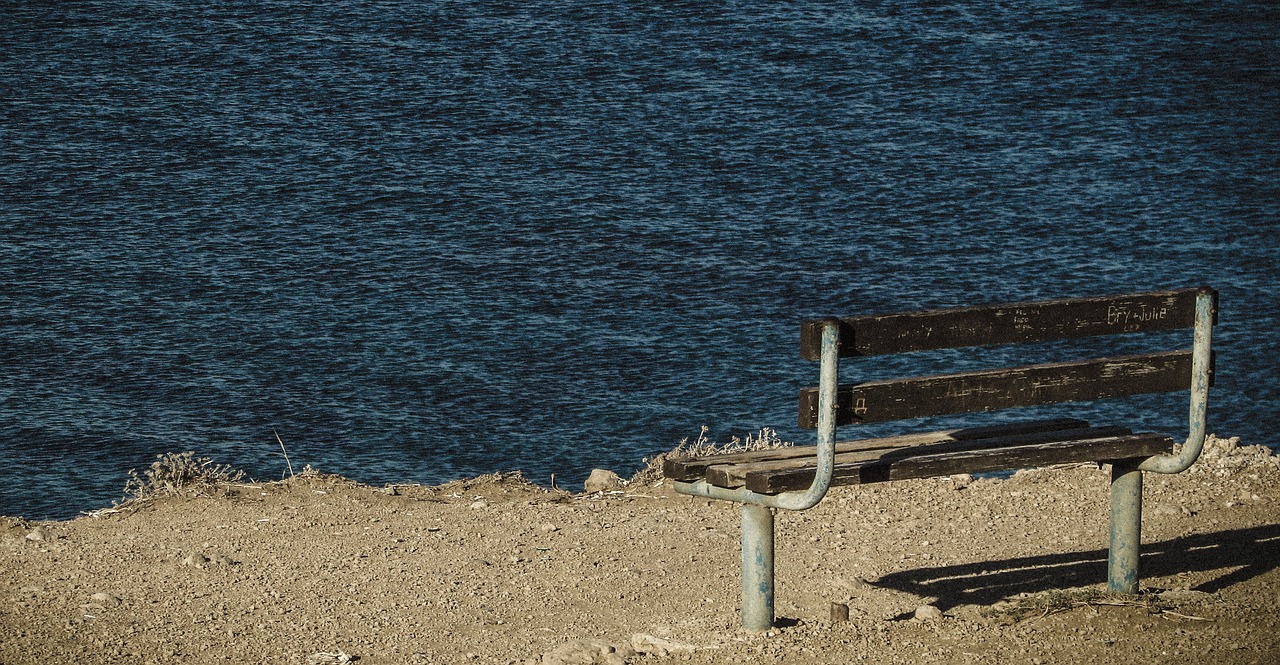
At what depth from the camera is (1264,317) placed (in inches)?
449

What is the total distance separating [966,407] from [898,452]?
350 millimetres

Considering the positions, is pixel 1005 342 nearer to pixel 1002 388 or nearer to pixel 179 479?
pixel 1002 388

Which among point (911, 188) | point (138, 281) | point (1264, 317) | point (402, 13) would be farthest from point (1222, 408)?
point (402, 13)

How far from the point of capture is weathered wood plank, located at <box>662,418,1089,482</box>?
16.4 ft

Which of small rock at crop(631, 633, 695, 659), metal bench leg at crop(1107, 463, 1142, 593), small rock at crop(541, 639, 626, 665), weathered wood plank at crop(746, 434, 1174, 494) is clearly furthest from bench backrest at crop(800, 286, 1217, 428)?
small rock at crop(541, 639, 626, 665)

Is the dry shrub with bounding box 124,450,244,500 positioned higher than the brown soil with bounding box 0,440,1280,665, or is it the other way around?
the brown soil with bounding box 0,440,1280,665

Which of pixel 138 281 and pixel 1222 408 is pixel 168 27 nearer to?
pixel 138 281

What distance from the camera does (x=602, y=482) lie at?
768cm

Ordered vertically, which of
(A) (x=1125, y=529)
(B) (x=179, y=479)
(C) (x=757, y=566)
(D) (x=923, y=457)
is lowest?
(B) (x=179, y=479)

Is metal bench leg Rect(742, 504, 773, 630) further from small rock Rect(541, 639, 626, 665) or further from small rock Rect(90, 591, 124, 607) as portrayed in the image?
small rock Rect(90, 591, 124, 607)

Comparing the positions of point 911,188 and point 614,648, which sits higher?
point 614,648

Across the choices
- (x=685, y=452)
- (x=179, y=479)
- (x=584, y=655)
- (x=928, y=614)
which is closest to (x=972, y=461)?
(x=928, y=614)

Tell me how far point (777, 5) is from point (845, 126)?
3.71 m

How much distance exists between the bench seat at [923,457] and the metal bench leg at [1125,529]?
12 centimetres
